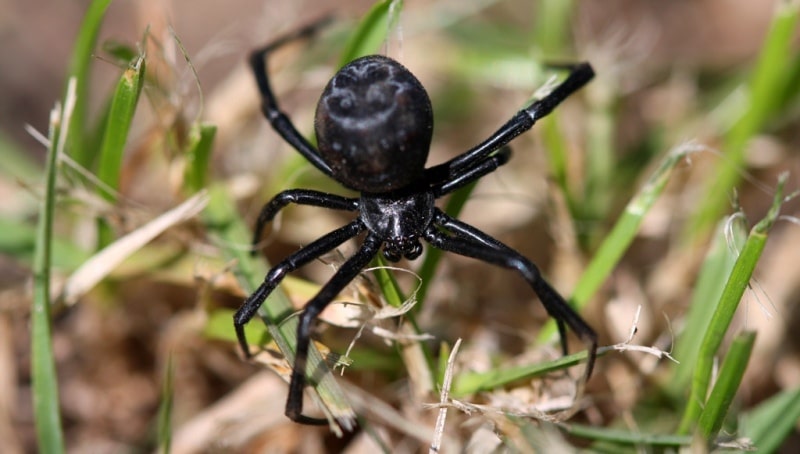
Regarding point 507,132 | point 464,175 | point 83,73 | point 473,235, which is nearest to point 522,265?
point 473,235

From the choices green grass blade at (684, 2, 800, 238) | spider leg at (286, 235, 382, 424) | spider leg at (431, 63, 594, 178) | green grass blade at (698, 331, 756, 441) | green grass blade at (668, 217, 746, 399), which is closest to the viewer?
green grass blade at (698, 331, 756, 441)

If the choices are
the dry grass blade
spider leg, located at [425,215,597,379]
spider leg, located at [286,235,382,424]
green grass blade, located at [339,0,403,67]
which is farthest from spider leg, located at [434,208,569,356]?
the dry grass blade

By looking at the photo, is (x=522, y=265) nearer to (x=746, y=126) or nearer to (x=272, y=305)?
(x=272, y=305)

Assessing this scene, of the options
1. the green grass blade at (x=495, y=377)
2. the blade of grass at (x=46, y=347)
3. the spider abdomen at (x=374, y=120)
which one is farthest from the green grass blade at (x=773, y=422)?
the blade of grass at (x=46, y=347)

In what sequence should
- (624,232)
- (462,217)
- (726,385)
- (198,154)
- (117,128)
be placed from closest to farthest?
(726,385)
(117,128)
(624,232)
(198,154)
(462,217)

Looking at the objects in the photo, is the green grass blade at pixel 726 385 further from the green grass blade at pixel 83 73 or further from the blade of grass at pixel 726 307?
the green grass blade at pixel 83 73

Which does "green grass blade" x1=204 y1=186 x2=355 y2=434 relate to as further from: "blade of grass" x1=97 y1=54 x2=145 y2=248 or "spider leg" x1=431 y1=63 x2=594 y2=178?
"spider leg" x1=431 y1=63 x2=594 y2=178

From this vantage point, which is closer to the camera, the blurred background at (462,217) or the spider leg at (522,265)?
the spider leg at (522,265)
